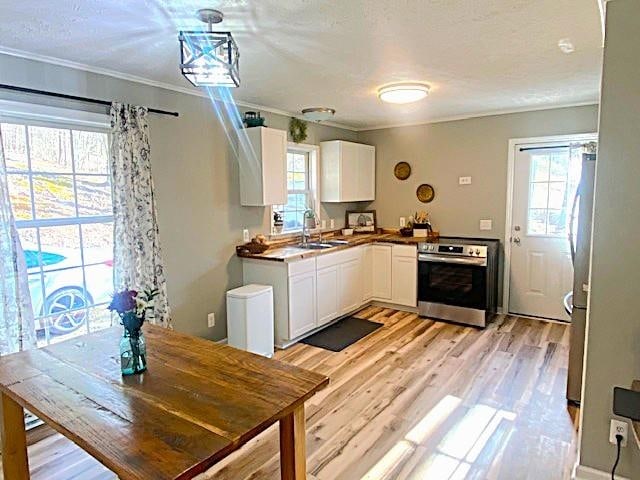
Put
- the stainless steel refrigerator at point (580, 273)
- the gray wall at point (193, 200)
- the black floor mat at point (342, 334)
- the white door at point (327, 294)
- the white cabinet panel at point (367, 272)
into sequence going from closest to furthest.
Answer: the stainless steel refrigerator at point (580, 273) < the gray wall at point (193, 200) < the black floor mat at point (342, 334) < the white door at point (327, 294) < the white cabinet panel at point (367, 272)

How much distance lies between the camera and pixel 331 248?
14.8 feet

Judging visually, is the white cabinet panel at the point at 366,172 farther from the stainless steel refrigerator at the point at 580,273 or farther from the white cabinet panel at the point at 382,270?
the stainless steel refrigerator at the point at 580,273

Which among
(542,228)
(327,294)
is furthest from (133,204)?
(542,228)

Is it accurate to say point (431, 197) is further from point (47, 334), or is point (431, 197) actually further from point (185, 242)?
point (47, 334)

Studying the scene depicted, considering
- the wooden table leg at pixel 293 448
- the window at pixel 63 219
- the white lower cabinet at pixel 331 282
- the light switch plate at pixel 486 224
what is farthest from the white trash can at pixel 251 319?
the light switch plate at pixel 486 224

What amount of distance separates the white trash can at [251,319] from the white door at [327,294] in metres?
0.63

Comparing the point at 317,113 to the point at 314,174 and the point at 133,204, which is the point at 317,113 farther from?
the point at 133,204

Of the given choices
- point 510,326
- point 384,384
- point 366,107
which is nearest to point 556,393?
point 384,384

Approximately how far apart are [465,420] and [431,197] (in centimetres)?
→ 323

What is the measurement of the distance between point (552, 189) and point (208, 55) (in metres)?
4.15

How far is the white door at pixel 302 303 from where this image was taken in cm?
401

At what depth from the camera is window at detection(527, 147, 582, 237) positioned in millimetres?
4539

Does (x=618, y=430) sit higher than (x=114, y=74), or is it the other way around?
(x=114, y=74)

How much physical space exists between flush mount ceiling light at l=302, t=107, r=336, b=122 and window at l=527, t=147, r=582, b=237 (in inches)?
93.1
